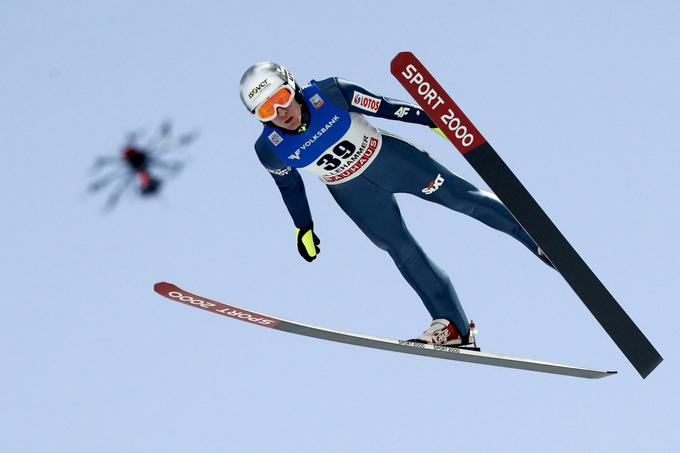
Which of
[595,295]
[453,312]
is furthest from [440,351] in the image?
[595,295]

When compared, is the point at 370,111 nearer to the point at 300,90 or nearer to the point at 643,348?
the point at 300,90

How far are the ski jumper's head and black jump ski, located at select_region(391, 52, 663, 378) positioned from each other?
721 millimetres

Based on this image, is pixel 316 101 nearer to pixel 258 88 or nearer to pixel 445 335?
pixel 258 88

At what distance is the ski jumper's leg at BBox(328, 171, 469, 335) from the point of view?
8.27 metres

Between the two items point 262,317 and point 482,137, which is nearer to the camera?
point 482,137

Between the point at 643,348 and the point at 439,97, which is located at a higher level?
the point at 439,97

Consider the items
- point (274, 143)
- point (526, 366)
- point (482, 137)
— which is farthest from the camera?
point (526, 366)

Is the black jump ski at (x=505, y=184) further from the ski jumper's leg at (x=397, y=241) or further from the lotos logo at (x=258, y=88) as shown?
the ski jumper's leg at (x=397, y=241)

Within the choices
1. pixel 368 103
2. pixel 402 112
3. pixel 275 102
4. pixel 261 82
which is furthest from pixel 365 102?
pixel 261 82

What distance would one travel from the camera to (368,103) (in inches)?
314

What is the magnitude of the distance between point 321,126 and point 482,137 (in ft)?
3.64

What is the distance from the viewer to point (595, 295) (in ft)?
24.9

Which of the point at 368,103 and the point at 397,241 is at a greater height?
the point at 368,103

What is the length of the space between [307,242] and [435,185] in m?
0.98
